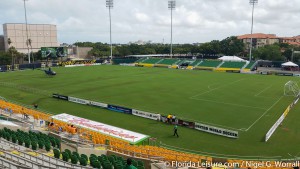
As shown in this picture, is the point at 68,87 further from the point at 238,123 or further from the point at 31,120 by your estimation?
Answer: the point at 238,123

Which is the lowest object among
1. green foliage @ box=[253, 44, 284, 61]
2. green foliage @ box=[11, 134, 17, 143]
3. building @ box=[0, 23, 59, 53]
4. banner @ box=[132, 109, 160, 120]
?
banner @ box=[132, 109, 160, 120]

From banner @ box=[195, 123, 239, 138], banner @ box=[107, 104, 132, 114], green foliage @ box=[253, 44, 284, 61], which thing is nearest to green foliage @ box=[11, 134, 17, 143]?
banner @ box=[107, 104, 132, 114]

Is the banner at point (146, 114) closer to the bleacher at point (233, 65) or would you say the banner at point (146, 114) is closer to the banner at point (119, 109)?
the banner at point (119, 109)

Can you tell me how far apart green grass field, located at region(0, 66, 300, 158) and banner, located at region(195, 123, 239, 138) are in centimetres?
64

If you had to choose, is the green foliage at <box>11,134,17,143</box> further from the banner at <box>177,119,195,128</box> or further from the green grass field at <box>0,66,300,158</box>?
the banner at <box>177,119,195,128</box>

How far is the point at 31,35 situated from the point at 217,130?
115 meters

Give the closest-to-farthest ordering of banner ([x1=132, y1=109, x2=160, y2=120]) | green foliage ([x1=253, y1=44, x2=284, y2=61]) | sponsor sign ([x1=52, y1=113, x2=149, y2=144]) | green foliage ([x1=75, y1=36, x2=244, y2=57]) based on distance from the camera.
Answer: sponsor sign ([x1=52, y1=113, x2=149, y2=144]) → banner ([x1=132, y1=109, x2=160, y2=120]) → green foliage ([x1=253, y1=44, x2=284, y2=61]) → green foliage ([x1=75, y1=36, x2=244, y2=57])

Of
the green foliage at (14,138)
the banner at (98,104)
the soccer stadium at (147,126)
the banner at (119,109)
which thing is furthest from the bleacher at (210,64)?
the green foliage at (14,138)

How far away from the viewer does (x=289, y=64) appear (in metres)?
86.9

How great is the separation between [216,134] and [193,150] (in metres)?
4.78

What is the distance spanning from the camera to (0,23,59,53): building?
116938mm

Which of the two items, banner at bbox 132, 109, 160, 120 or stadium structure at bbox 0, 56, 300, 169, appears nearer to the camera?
stadium structure at bbox 0, 56, 300, 169

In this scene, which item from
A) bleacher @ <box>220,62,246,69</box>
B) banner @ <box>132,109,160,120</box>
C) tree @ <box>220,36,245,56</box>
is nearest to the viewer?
banner @ <box>132,109,160,120</box>

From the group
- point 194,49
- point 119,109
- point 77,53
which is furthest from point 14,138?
point 194,49
